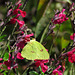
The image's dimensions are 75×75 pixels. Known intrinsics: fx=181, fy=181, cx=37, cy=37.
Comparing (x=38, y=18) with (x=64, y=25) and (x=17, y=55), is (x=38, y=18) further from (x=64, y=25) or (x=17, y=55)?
(x=17, y=55)

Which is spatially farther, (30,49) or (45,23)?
(45,23)

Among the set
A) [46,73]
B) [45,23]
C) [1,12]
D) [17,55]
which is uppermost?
[1,12]

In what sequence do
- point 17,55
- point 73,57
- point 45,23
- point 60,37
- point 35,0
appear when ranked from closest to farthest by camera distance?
point 17,55 < point 73,57 < point 45,23 < point 35,0 < point 60,37

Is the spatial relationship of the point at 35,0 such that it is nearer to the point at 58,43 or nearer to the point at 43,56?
the point at 58,43

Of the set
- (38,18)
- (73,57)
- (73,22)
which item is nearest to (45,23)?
(38,18)

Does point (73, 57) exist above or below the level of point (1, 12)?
below

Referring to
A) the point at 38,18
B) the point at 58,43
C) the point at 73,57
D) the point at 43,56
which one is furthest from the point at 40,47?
the point at 58,43

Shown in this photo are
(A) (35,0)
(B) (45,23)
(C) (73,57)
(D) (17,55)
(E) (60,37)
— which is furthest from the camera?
(E) (60,37)
